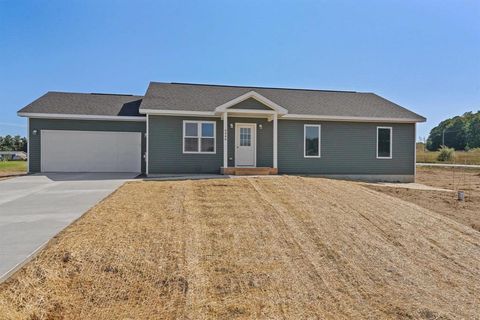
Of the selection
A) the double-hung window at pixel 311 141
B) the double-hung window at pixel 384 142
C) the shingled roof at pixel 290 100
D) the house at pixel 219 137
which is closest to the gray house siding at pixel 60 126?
the house at pixel 219 137

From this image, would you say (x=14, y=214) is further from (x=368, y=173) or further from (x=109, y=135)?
(x=368, y=173)

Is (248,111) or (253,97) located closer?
(248,111)

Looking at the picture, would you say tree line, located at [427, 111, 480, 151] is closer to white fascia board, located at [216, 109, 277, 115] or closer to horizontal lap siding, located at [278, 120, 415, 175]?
horizontal lap siding, located at [278, 120, 415, 175]

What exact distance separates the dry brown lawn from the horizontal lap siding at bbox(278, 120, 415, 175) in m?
6.97

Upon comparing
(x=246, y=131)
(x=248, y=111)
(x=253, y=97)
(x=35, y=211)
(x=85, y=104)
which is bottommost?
(x=35, y=211)

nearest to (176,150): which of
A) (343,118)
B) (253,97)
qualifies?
(253,97)

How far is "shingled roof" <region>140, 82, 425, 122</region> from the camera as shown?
548 inches

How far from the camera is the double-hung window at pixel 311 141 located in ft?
47.2

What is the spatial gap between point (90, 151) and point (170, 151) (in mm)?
4336

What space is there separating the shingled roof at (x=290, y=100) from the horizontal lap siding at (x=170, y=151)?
0.62m

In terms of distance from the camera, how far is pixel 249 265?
4.63 meters

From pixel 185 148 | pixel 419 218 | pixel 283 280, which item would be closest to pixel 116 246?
pixel 283 280

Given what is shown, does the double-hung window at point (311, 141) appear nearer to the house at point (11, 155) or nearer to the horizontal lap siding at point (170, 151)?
the horizontal lap siding at point (170, 151)

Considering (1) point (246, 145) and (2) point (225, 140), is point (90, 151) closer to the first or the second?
(2) point (225, 140)
